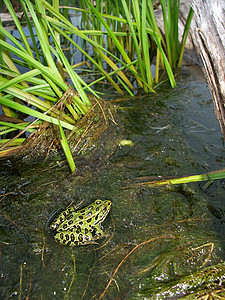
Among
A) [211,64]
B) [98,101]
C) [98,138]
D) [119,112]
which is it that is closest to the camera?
[211,64]

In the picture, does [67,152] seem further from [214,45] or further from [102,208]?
[214,45]

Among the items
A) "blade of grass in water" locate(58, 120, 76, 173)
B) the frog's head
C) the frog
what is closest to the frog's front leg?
the frog

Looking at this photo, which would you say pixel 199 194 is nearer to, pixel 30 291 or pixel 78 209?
pixel 78 209

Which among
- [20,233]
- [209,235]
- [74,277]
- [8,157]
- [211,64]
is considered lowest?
[209,235]

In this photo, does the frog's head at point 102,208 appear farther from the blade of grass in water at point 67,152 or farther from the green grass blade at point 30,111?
the green grass blade at point 30,111

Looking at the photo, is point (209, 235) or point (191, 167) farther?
point (191, 167)

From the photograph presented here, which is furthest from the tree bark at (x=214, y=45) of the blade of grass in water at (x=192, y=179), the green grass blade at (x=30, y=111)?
the green grass blade at (x=30, y=111)

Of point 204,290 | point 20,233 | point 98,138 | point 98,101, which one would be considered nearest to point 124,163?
point 98,138
